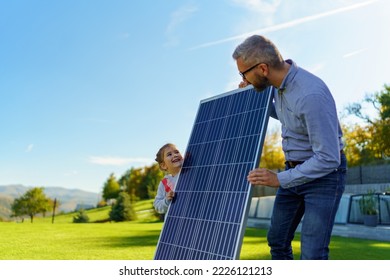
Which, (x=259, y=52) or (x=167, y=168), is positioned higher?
(x=259, y=52)

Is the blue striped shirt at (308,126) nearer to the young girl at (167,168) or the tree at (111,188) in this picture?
the young girl at (167,168)

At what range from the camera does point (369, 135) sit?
45844mm

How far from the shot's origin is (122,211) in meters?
33.8

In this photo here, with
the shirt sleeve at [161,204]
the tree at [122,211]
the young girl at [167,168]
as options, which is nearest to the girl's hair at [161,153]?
the young girl at [167,168]

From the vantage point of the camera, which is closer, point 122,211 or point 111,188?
point 122,211

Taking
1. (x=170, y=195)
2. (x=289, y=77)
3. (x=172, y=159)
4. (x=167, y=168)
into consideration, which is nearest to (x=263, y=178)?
(x=289, y=77)

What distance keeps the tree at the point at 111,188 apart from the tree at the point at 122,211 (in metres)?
28.0

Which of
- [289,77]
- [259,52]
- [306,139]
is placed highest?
[259,52]

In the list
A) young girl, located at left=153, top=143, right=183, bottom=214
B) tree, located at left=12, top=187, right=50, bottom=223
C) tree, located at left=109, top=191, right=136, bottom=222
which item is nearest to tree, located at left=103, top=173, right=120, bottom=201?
tree, located at left=12, top=187, right=50, bottom=223

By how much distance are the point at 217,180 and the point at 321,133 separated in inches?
66.2

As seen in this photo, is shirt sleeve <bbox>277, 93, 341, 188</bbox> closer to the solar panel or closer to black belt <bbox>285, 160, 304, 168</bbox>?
black belt <bbox>285, 160, 304, 168</bbox>

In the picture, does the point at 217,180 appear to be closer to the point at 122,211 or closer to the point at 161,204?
the point at 161,204

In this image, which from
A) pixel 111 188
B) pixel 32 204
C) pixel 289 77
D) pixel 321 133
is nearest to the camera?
pixel 321 133
